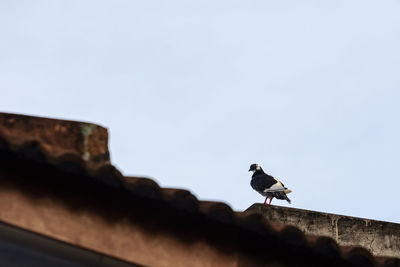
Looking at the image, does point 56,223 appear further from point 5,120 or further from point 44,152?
point 5,120

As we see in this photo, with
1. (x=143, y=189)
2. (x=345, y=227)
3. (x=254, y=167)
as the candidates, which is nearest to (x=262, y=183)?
(x=254, y=167)

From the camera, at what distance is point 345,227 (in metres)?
10.8

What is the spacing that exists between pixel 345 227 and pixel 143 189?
20.2ft

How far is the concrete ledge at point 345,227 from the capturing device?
1054 centimetres

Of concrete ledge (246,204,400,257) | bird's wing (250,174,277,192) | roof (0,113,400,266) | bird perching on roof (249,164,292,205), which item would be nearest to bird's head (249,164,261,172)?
bird perching on roof (249,164,292,205)

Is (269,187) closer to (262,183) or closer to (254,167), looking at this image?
(262,183)

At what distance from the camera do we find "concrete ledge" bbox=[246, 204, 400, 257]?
1054 centimetres

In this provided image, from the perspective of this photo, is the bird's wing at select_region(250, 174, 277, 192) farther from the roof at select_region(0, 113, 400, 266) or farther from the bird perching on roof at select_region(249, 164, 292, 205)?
the roof at select_region(0, 113, 400, 266)

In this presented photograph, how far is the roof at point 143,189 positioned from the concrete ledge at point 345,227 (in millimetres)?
4377

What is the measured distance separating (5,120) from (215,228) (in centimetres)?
171

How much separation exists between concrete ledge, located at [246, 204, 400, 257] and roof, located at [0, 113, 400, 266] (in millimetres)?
4377

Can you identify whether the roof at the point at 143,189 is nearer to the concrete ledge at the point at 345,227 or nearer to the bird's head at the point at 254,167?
the concrete ledge at the point at 345,227

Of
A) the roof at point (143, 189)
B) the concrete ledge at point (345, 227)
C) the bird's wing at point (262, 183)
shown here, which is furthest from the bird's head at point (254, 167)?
the roof at point (143, 189)

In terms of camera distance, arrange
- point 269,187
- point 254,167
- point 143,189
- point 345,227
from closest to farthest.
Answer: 1. point 143,189
2. point 345,227
3. point 269,187
4. point 254,167
